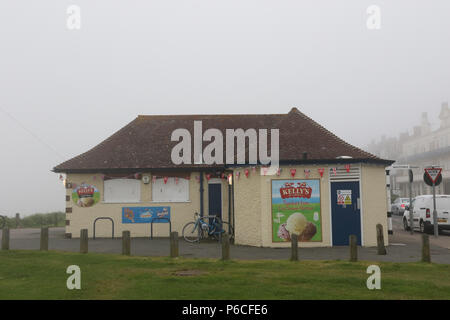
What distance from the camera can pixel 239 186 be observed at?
15977 mm

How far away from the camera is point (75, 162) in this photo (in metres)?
19.0

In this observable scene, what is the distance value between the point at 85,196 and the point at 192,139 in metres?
5.56

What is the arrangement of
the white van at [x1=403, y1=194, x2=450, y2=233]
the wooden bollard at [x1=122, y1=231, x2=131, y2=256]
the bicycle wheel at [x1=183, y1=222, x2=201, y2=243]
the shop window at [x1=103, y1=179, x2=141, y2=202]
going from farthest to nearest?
1. the white van at [x1=403, y1=194, x2=450, y2=233]
2. the shop window at [x1=103, y1=179, x2=141, y2=202]
3. the bicycle wheel at [x1=183, y1=222, x2=201, y2=243]
4. the wooden bollard at [x1=122, y1=231, x2=131, y2=256]

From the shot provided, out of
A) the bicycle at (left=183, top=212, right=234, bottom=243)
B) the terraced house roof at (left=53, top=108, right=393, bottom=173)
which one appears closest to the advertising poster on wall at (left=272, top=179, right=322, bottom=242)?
the terraced house roof at (left=53, top=108, right=393, bottom=173)

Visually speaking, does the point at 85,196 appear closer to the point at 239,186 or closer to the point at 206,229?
the point at 206,229

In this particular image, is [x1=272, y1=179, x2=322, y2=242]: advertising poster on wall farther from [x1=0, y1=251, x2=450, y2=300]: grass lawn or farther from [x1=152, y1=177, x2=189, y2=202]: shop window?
[x1=152, y1=177, x2=189, y2=202]: shop window

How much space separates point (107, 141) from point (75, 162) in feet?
7.15

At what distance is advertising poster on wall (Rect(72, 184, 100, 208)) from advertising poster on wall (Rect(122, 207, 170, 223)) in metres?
1.36

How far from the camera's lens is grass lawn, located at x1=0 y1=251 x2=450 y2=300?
7.45 m

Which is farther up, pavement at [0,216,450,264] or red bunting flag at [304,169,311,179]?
red bunting flag at [304,169,311,179]

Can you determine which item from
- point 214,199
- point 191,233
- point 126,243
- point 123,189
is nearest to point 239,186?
point 214,199

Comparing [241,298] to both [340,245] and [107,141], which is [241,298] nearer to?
[340,245]

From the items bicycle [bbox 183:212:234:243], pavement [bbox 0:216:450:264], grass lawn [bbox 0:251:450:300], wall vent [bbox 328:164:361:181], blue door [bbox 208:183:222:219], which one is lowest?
pavement [bbox 0:216:450:264]

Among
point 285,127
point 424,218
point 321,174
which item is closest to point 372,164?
point 321,174
